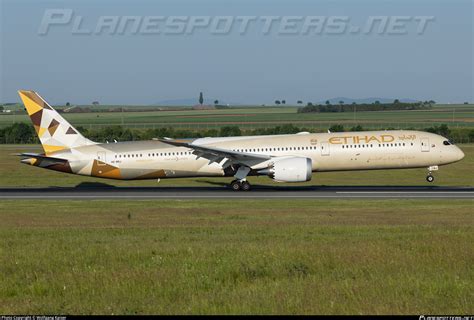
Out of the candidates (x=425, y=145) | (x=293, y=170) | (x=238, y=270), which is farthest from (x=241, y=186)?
(x=238, y=270)

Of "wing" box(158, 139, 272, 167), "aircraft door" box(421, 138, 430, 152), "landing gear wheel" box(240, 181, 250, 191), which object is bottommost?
"landing gear wheel" box(240, 181, 250, 191)

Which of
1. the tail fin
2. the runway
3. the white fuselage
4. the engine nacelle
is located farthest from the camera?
the tail fin

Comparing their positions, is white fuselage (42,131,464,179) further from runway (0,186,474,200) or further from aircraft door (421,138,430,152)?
runway (0,186,474,200)

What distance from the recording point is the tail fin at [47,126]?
156 feet

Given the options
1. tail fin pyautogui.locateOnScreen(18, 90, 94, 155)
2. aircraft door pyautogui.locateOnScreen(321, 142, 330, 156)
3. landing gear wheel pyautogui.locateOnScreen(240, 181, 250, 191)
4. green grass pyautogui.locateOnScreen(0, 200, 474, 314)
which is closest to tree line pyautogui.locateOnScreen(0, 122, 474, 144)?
tail fin pyautogui.locateOnScreen(18, 90, 94, 155)

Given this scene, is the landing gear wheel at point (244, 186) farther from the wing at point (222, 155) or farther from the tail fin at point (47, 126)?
the tail fin at point (47, 126)

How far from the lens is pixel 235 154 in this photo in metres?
44.7

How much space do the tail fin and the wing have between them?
717 centimetres

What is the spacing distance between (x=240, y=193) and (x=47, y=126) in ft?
44.5

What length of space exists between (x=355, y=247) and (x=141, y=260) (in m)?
5.06

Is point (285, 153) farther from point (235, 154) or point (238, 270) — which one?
point (238, 270)

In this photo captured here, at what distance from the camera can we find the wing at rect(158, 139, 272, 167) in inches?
1753

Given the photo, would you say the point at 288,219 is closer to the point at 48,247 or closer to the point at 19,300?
the point at 48,247

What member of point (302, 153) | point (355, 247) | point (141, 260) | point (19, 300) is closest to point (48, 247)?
point (141, 260)
